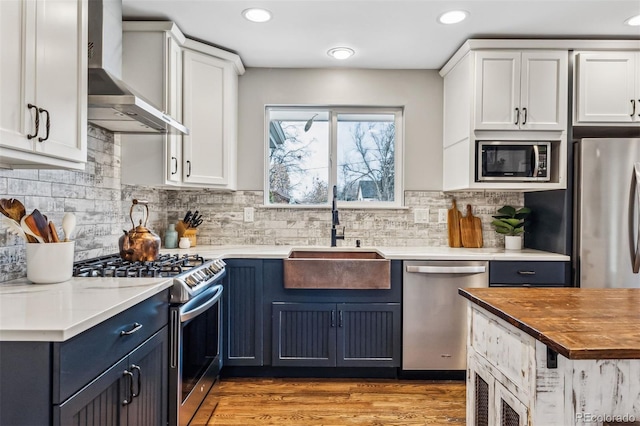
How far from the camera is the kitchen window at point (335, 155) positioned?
3.40 m

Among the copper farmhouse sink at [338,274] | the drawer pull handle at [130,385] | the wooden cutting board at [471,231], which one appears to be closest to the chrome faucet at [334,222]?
the copper farmhouse sink at [338,274]

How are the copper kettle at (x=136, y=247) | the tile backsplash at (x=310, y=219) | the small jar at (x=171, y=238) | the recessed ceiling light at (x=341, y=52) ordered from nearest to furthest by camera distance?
1. the copper kettle at (x=136, y=247)
2. the recessed ceiling light at (x=341, y=52)
3. the small jar at (x=171, y=238)
4. the tile backsplash at (x=310, y=219)

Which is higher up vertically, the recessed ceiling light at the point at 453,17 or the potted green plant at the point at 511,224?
the recessed ceiling light at the point at 453,17

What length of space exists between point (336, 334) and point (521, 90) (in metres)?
2.19

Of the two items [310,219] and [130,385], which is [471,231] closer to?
[310,219]

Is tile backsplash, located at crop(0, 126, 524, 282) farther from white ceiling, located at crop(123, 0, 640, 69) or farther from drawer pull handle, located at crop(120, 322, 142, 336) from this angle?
drawer pull handle, located at crop(120, 322, 142, 336)

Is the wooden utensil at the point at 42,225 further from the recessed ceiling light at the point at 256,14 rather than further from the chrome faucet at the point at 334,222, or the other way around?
the chrome faucet at the point at 334,222

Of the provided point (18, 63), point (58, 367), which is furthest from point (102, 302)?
point (18, 63)

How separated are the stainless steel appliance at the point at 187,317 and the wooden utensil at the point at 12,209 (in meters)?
0.35

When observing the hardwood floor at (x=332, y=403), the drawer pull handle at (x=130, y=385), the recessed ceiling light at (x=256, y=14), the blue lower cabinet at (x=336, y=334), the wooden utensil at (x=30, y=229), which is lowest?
the hardwood floor at (x=332, y=403)

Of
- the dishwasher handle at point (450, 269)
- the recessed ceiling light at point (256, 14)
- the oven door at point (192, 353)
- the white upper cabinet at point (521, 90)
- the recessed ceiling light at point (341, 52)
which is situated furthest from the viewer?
the recessed ceiling light at point (341, 52)

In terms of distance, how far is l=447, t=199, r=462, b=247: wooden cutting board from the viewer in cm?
321

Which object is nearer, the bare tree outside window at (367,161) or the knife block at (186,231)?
the knife block at (186,231)

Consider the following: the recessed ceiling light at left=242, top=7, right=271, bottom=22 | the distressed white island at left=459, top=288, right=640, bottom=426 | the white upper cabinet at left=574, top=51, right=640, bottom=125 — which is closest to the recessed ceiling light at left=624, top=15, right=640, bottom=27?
the white upper cabinet at left=574, top=51, right=640, bottom=125
